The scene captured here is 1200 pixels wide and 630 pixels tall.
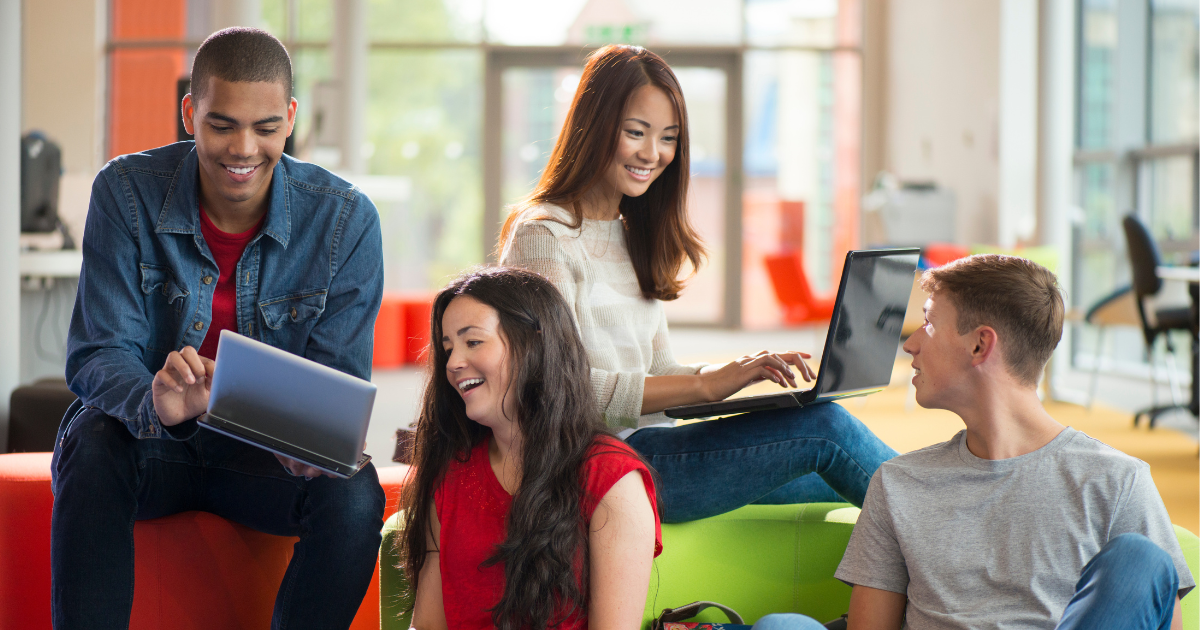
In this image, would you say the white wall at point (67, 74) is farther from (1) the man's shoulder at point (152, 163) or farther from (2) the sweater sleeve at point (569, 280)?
(2) the sweater sleeve at point (569, 280)

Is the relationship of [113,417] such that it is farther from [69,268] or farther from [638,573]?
[69,268]

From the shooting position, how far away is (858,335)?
1724 millimetres

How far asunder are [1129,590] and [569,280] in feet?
3.37

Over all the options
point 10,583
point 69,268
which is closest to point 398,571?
point 10,583

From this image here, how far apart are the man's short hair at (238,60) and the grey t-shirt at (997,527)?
115 centimetres

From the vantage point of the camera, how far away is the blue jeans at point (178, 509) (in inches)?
58.0

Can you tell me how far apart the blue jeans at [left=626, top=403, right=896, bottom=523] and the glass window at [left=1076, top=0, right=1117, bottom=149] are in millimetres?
5477

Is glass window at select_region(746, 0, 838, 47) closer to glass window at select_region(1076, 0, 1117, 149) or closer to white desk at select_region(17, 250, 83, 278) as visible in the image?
glass window at select_region(1076, 0, 1117, 149)

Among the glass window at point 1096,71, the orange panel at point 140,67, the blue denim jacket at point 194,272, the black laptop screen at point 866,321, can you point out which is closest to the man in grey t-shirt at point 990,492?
the black laptop screen at point 866,321

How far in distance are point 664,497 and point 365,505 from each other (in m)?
0.52

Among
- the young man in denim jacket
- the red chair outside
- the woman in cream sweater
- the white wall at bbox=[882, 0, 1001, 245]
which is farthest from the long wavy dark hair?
the white wall at bbox=[882, 0, 1001, 245]

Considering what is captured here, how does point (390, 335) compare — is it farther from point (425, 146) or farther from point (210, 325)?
point (210, 325)

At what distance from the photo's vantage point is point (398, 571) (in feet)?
5.43

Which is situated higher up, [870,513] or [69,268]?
[69,268]
